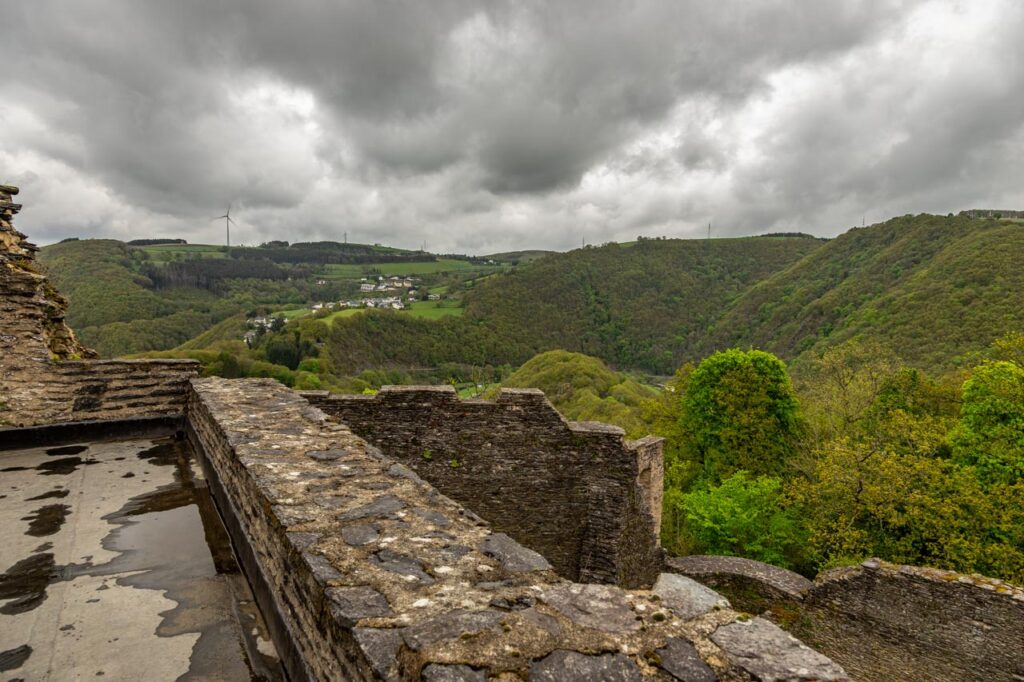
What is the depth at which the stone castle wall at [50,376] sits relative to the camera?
6547 millimetres

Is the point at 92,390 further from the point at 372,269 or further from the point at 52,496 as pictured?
the point at 372,269

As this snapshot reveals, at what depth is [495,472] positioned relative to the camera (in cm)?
942

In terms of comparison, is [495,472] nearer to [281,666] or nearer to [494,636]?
[281,666]

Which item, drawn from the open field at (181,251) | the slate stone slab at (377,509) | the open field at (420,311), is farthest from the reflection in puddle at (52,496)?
the open field at (181,251)

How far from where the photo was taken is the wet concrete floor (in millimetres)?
2689

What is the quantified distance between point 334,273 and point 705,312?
400 feet

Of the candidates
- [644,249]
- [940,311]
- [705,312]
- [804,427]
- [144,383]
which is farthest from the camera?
[644,249]

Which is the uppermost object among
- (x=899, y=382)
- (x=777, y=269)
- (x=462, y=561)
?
(x=777, y=269)

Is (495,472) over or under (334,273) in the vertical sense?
under

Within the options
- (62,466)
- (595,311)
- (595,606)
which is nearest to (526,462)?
(62,466)

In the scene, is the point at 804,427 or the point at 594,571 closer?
the point at 594,571


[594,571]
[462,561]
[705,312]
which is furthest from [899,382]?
[705,312]

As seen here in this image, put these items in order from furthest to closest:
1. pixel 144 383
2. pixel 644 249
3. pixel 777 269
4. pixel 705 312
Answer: pixel 644 249, pixel 777 269, pixel 705 312, pixel 144 383

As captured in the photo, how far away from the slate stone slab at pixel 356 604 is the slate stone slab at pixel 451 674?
0.48m
